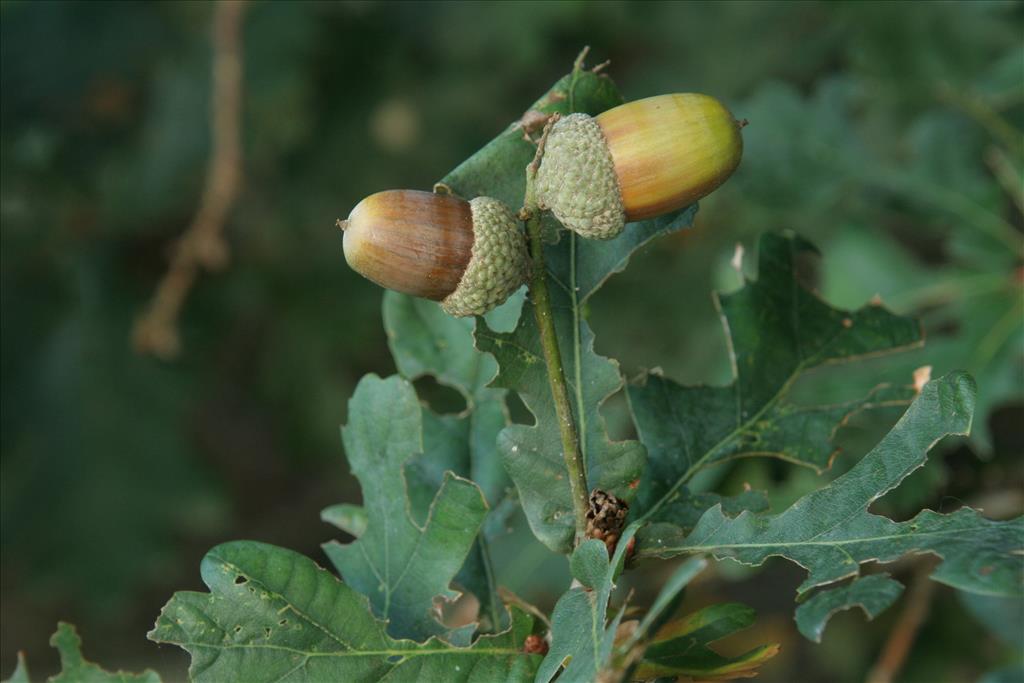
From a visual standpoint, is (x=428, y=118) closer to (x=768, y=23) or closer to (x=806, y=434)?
(x=768, y=23)

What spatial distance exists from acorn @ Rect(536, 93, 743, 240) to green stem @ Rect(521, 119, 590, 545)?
22 mm

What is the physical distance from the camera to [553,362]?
947mm

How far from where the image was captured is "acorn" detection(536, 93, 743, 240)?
35.5 inches

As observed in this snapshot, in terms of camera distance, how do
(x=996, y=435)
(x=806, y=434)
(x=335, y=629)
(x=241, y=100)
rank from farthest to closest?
(x=241, y=100), (x=996, y=435), (x=806, y=434), (x=335, y=629)

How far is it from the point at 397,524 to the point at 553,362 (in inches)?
10.5

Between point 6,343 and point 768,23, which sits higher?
point 6,343

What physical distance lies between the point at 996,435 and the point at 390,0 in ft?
6.75

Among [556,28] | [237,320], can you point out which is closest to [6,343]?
[237,320]

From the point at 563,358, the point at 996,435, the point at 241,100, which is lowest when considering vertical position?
the point at 996,435

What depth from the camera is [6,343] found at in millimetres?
3084

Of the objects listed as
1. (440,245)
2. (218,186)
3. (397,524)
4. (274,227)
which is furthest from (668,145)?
(274,227)

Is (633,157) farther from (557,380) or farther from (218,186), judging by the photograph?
(218,186)

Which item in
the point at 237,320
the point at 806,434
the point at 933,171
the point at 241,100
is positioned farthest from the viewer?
the point at 237,320

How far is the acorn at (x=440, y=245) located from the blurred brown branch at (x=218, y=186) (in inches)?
65.3
